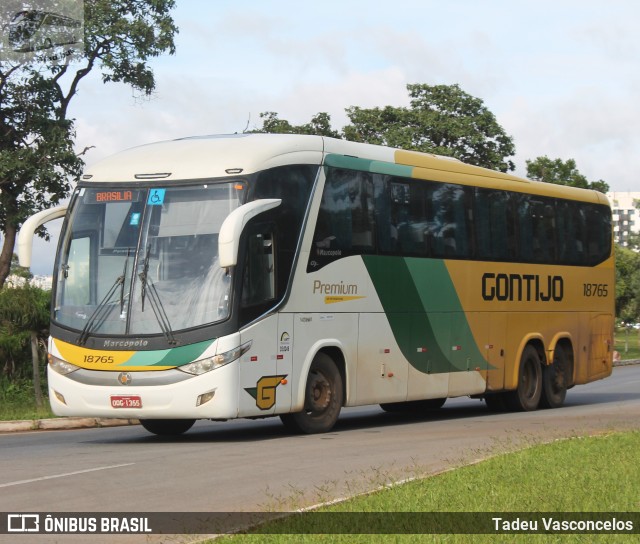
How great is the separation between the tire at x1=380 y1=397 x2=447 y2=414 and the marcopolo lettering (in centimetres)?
252

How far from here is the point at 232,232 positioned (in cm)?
1483

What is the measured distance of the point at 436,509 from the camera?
931 cm

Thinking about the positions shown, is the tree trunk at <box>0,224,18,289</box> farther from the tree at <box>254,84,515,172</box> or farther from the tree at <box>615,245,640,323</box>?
the tree at <box>615,245,640,323</box>

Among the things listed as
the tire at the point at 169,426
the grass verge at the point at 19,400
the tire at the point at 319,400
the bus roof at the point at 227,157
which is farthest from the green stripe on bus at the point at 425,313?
the grass verge at the point at 19,400

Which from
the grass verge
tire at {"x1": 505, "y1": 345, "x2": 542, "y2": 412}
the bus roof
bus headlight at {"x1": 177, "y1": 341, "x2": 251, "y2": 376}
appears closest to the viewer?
bus headlight at {"x1": 177, "y1": 341, "x2": 251, "y2": 376}

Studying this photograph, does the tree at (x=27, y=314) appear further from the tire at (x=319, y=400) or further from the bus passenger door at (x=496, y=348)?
the tire at (x=319, y=400)

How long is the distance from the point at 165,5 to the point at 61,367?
68.2 feet

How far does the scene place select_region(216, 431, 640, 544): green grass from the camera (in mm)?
8219

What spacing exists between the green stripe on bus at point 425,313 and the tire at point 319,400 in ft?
5.38

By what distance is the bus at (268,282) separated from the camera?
50.8 feet

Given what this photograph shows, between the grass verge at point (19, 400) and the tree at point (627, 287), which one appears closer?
the grass verge at point (19, 400)

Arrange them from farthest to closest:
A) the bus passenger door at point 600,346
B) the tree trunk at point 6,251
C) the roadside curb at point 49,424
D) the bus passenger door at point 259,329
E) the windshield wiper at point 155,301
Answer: the tree trunk at point 6,251 < the bus passenger door at point 600,346 < the roadside curb at point 49,424 < the bus passenger door at point 259,329 < the windshield wiper at point 155,301

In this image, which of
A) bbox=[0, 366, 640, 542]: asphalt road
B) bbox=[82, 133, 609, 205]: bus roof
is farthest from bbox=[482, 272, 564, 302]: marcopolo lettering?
bbox=[82, 133, 609, 205]: bus roof

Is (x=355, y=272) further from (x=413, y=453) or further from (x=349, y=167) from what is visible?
(x=413, y=453)
